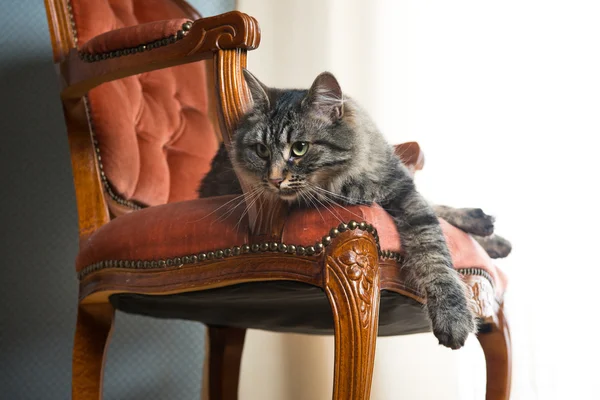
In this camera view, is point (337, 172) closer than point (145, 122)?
Yes

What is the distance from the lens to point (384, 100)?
2.03 metres

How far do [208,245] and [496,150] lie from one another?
1.12 metres

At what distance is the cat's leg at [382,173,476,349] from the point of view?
89 cm

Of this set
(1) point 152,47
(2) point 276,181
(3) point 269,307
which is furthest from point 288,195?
(1) point 152,47

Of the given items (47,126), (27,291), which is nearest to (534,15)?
(47,126)

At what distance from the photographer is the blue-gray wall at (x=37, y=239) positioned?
175 cm

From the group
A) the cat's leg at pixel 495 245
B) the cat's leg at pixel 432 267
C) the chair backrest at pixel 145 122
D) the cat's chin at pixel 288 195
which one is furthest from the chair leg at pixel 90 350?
the cat's leg at pixel 495 245

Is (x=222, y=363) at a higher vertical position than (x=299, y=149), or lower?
lower

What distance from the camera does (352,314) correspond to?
830 mm

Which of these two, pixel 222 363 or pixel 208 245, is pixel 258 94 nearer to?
pixel 208 245

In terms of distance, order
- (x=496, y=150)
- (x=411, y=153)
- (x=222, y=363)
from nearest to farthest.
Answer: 1. (x=411, y=153)
2. (x=222, y=363)
3. (x=496, y=150)

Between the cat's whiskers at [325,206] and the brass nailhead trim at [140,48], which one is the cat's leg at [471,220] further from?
the brass nailhead trim at [140,48]

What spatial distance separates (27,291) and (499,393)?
51.9 inches

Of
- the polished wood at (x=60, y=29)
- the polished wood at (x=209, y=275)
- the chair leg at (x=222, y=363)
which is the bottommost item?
the chair leg at (x=222, y=363)
